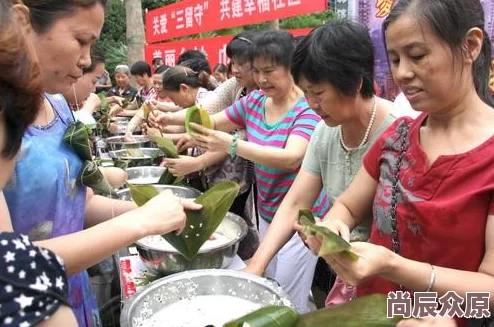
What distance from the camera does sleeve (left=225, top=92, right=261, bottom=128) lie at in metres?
2.48

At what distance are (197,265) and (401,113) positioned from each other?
→ 2.95 ft

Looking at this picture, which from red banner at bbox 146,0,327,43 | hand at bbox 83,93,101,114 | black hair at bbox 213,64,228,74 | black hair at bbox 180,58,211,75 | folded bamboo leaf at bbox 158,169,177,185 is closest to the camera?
folded bamboo leaf at bbox 158,169,177,185

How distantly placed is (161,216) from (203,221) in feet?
1.17

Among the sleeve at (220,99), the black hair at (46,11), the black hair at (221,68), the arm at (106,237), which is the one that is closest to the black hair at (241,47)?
the sleeve at (220,99)

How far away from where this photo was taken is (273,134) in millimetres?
2229

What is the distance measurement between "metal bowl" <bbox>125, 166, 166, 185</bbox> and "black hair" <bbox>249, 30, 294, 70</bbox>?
0.92 m

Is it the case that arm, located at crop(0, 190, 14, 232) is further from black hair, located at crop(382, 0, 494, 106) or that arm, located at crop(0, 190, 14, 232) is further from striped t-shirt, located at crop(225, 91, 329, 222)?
striped t-shirt, located at crop(225, 91, 329, 222)

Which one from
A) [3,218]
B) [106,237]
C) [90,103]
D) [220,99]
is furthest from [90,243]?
[90,103]

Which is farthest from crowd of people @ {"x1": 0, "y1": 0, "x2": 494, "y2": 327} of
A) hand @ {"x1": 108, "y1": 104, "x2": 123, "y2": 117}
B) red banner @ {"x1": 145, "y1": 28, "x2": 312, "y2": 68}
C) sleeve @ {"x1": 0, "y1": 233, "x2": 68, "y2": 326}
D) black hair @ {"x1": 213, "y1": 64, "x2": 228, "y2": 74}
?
black hair @ {"x1": 213, "y1": 64, "x2": 228, "y2": 74}

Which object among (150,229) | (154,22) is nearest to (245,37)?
(150,229)

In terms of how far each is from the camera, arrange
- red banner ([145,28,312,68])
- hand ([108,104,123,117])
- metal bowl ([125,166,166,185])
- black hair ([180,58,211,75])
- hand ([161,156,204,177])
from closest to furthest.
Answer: hand ([161,156,204,177]) < metal bowl ([125,166,166,185]) < black hair ([180,58,211,75]) < hand ([108,104,123,117]) < red banner ([145,28,312,68])

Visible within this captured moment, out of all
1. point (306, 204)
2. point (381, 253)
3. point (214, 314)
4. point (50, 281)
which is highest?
point (50, 281)

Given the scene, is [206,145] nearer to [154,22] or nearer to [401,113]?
[401,113]

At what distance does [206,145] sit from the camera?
7.31 feet
